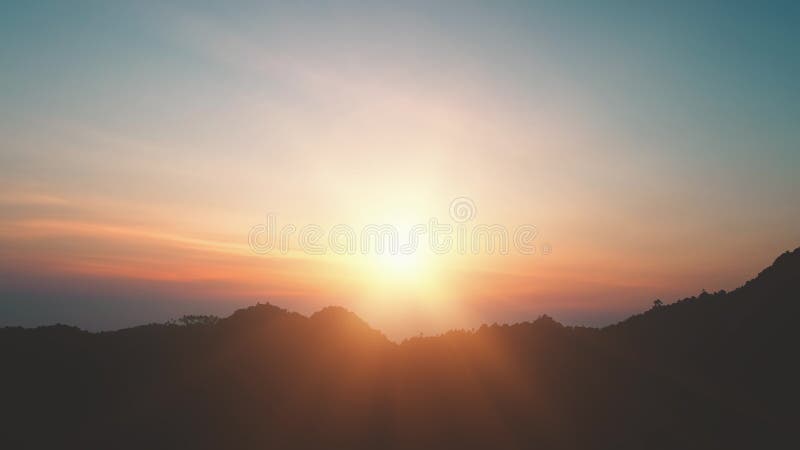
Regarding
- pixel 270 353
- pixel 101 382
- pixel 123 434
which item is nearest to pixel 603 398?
pixel 270 353

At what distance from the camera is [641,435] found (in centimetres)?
1959

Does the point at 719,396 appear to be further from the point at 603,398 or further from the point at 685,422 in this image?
the point at 603,398

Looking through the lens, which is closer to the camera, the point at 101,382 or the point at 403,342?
the point at 101,382

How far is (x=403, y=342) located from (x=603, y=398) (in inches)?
371

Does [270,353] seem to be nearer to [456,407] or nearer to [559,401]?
[456,407]

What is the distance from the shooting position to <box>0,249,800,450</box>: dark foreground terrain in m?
19.7

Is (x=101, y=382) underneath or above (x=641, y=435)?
above

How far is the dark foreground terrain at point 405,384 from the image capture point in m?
19.7

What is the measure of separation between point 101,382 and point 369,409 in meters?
11.5

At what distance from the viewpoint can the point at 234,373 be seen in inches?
891

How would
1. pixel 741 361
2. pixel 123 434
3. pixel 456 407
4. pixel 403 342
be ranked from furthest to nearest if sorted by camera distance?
1. pixel 403 342
2. pixel 741 361
3. pixel 456 407
4. pixel 123 434

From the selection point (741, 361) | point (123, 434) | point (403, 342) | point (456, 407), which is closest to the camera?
point (123, 434)

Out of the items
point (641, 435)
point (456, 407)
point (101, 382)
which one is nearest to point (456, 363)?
point (456, 407)

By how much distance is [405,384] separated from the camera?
74.5ft
